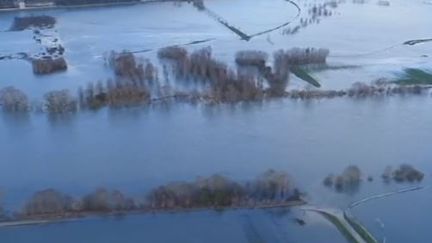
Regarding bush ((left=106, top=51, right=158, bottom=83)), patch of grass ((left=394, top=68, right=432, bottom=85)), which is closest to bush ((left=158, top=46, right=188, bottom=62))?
bush ((left=106, top=51, right=158, bottom=83))

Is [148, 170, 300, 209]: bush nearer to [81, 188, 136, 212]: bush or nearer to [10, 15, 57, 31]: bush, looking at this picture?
[81, 188, 136, 212]: bush

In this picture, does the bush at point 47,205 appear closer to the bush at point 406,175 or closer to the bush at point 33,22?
the bush at point 406,175

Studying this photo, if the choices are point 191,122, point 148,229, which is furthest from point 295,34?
point 148,229

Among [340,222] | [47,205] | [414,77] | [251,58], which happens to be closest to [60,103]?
[47,205]

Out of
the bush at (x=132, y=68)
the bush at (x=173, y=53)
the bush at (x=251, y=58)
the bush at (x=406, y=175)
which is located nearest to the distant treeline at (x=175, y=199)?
the bush at (x=406, y=175)

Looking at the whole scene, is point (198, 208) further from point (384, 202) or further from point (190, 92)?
point (190, 92)

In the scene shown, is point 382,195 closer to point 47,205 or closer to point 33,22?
point 47,205
